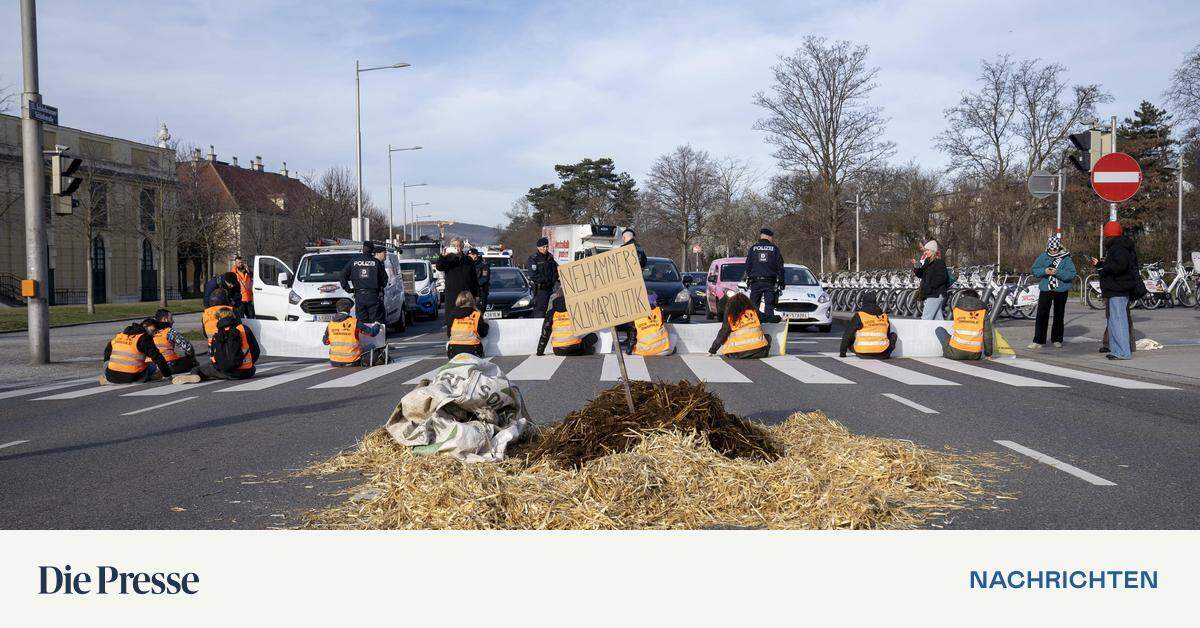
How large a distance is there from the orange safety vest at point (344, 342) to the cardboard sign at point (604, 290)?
8.58 meters

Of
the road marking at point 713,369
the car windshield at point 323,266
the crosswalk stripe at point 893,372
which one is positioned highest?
the car windshield at point 323,266

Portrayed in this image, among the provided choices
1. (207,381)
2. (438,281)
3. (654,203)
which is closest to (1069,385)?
(207,381)

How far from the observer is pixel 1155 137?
56.3m

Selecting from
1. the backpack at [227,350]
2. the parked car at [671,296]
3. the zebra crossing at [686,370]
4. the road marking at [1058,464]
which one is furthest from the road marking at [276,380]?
the road marking at [1058,464]

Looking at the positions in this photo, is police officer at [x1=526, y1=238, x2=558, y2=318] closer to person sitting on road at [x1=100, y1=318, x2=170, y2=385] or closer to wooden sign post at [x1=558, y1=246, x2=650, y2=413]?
person sitting on road at [x1=100, y1=318, x2=170, y2=385]

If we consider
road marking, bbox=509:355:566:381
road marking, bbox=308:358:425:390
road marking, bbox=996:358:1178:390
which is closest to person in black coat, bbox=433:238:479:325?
road marking, bbox=308:358:425:390

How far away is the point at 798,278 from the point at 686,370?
32.4ft

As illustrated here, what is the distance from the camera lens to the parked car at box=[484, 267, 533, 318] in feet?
67.6

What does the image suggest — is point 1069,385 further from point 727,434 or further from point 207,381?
point 207,381

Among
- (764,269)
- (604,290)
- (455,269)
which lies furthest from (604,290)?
(764,269)

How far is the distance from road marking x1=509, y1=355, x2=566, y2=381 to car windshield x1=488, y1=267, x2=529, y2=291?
8719 mm

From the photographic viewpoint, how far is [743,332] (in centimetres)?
1387

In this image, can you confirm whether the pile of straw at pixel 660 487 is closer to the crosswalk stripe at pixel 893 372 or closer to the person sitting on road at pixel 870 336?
the crosswalk stripe at pixel 893 372

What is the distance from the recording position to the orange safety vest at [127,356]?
11914 mm
